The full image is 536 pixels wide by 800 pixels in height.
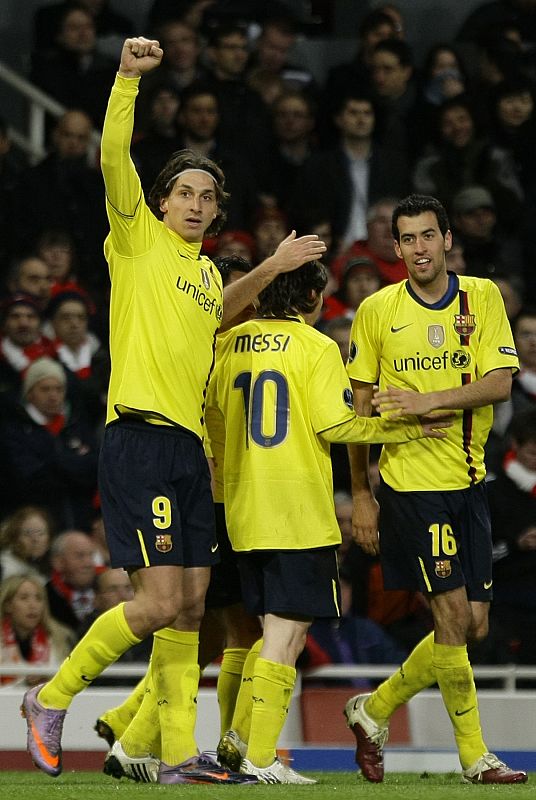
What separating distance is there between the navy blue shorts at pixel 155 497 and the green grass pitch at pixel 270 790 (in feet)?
2.66

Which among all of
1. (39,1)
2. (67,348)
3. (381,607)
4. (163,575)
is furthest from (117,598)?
(39,1)

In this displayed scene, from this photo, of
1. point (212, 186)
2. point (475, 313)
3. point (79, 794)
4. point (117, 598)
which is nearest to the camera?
point (79, 794)

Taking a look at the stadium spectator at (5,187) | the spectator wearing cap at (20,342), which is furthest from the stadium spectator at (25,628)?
the stadium spectator at (5,187)

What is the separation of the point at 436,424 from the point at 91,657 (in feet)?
5.63

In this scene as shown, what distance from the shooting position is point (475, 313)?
22.0 feet

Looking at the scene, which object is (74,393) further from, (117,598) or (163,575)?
(163,575)

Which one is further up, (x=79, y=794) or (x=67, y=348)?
(x=67, y=348)

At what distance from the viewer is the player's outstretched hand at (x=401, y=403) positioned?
253 inches

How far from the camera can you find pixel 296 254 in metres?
6.37

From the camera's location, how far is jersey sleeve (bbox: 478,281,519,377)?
260 inches

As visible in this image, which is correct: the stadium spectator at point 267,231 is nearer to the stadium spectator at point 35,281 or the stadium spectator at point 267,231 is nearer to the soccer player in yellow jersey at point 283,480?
the stadium spectator at point 35,281

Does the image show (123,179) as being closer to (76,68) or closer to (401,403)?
(401,403)

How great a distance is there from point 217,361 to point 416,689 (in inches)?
63.2

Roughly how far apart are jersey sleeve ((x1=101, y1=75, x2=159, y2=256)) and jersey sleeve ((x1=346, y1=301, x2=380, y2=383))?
114 cm
